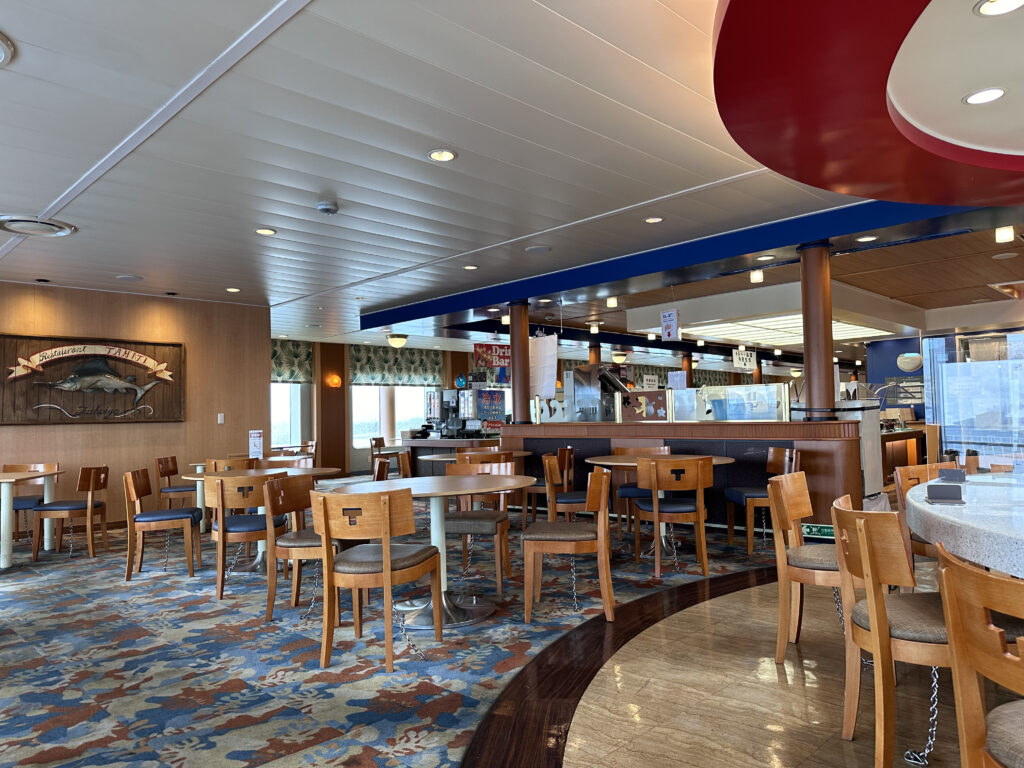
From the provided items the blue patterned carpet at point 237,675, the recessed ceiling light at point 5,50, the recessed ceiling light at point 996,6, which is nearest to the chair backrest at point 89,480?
the blue patterned carpet at point 237,675

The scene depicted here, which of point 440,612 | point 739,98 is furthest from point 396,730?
point 739,98

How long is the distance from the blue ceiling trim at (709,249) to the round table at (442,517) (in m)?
3.70

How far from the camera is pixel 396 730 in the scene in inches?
109

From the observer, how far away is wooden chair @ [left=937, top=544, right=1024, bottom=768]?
4.37ft

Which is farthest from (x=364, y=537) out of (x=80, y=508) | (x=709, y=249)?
(x=709, y=249)

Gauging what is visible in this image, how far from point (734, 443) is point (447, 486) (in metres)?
4.16

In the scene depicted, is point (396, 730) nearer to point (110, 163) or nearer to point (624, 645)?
point (624, 645)

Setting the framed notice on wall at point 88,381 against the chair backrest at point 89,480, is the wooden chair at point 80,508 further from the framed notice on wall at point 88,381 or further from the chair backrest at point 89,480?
the framed notice on wall at point 88,381

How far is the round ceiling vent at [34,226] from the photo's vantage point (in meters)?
5.79

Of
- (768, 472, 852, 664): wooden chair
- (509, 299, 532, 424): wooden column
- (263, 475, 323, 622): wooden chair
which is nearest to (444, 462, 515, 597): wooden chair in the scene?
(263, 475, 323, 622): wooden chair

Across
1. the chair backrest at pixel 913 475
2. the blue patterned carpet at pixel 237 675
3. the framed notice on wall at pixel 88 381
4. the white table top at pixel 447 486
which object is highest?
the framed notice on wall at pixel 88 381

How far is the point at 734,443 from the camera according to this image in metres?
7.23

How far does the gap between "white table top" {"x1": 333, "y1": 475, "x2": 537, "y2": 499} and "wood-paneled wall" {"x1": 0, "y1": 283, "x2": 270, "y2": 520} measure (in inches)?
238

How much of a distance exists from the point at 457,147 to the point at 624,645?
131 inches
